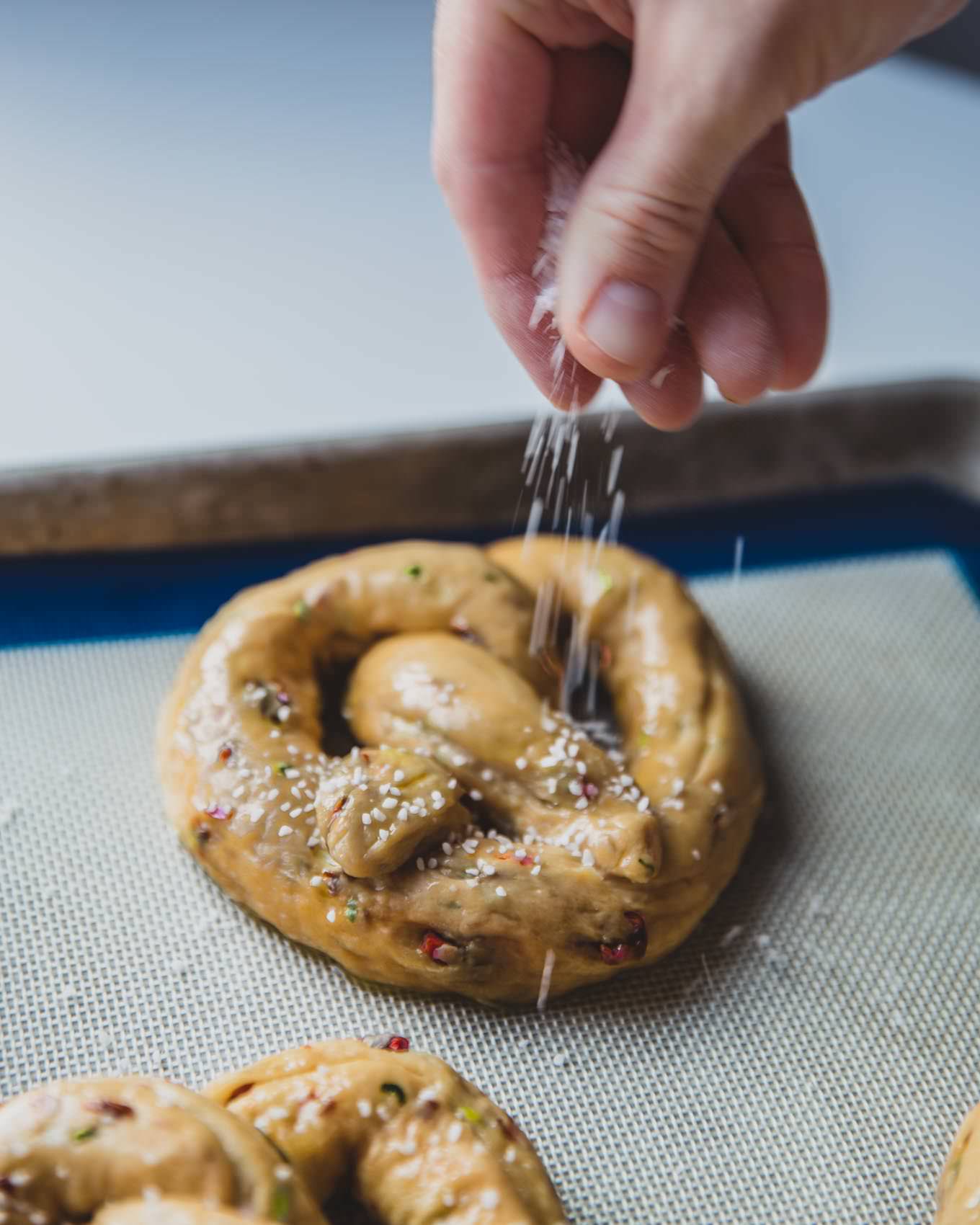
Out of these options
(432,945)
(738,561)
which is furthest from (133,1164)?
(738,561)

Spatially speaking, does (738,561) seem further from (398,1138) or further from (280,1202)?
(280,1202)

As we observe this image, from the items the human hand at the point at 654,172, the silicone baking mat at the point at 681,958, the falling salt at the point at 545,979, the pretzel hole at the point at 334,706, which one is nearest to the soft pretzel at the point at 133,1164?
the silicone baking mat at the point at 681,958

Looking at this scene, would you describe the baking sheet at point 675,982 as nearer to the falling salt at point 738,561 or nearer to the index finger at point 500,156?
the falling salt at point 738,561

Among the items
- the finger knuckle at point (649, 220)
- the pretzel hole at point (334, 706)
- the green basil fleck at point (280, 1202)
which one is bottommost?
the pretzel hole at point (334, 706)

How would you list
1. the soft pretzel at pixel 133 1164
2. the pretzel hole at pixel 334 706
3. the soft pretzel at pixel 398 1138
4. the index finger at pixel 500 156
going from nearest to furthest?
the soft pretzel at pixel 133 1164 < the soft pretzel at pixel 398 1138 < the index finger at pixel 500 156 < the pretzel hole at pixel 334 706

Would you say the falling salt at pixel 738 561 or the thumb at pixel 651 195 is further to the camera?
the falling salt at pixel 738 561

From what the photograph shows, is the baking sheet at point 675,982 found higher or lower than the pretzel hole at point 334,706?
lower

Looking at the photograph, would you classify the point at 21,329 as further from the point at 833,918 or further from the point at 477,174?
the point at 833,918
